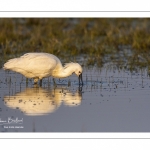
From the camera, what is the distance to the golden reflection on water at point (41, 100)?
10.1 metres

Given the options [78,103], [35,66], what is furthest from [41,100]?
[35,66]

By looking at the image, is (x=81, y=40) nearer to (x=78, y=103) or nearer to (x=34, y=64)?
(x=34, y=64)

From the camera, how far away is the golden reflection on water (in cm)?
1009

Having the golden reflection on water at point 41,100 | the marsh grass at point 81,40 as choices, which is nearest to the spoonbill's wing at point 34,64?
the golden reflection on water at point 41,100

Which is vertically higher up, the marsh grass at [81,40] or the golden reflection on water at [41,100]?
the marsh grass at [81,40]

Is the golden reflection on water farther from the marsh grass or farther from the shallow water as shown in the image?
the marsh grass

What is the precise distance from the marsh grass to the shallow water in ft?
5.76

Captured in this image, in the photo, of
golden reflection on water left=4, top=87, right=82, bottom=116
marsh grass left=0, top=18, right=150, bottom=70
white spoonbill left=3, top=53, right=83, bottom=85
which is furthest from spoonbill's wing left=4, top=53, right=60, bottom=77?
marsh grass left=0, top=18, right=150, bottom=70

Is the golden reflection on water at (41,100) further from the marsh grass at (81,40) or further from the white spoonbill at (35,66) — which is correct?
the marsh grass at (81,40)

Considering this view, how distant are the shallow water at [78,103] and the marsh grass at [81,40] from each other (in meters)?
1.76

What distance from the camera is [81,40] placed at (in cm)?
1856
